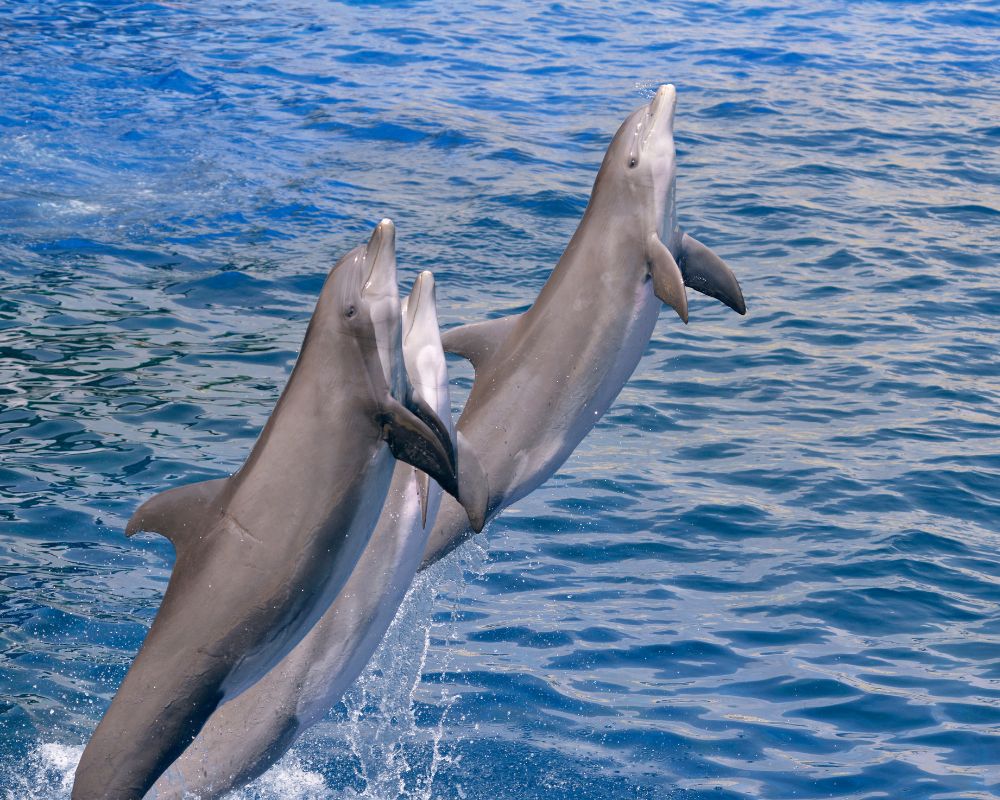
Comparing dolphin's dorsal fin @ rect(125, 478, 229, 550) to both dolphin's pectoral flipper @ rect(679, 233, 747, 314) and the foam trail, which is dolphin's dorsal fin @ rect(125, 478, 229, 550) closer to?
the foam trail

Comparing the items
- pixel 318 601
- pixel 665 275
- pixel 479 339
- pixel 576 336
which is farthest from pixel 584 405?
pixel 318 601

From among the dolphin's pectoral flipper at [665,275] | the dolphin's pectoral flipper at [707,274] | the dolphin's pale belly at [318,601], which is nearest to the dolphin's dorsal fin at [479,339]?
the dolphin's pectoral flipper at [665,275]

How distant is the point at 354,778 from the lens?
25.9 ft

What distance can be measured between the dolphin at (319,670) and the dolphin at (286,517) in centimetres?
70

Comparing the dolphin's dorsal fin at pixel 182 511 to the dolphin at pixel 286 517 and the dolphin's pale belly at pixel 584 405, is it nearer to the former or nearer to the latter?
the dolphin at pixel 286 517

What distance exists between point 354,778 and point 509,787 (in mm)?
876

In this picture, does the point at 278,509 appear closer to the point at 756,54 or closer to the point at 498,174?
the point at 498,174

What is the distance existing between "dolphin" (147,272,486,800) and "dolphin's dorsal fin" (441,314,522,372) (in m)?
0.85

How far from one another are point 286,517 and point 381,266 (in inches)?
44.0

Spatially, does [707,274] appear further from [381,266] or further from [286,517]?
[286,517]

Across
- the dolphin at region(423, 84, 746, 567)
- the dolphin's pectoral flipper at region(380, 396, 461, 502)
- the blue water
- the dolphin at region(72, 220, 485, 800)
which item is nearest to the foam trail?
the blue water

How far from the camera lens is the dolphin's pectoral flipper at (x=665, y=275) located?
735cm

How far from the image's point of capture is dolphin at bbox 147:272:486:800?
6695 millimetres

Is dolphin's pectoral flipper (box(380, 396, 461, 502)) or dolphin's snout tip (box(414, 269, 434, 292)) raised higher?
dolphin's snout tip (box(414, 269, 434, 292))
